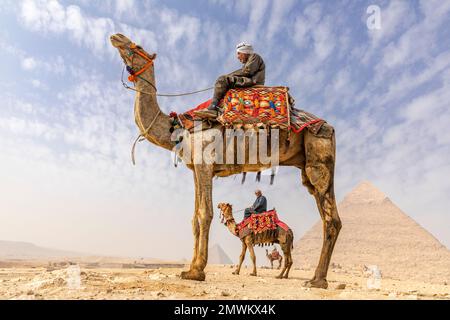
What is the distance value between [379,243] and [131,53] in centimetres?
10002

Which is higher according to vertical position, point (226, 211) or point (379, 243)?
point (379, 243)

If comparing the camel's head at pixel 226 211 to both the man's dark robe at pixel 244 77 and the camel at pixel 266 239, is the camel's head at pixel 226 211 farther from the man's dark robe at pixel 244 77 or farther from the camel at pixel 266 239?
the man's dark robe at pixel 244 77

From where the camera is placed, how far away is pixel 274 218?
12.8m

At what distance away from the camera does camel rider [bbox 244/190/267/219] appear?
1311 centimetres

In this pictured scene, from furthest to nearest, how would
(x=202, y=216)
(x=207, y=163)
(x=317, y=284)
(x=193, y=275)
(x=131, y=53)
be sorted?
(x=131, y=53)
(x=207, y=163)
(x=202, y=216)
(x=193, y=275)
(x=317, y=284)

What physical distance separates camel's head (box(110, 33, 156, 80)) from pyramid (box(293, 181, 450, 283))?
69.3m

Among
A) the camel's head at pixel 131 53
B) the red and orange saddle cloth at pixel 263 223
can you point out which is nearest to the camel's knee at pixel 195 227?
the camel's head at pixel 131 53

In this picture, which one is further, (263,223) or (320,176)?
(263,223)

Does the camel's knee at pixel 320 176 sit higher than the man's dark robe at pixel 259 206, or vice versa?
the man's dark robe at pixel 259 206

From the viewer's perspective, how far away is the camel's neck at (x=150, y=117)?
23.7 feet

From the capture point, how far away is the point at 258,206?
1310 centimetres

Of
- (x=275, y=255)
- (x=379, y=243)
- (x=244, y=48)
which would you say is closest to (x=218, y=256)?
(x=379, y=243)

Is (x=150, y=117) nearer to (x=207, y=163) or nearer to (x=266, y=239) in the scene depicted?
(x=207, y=163)

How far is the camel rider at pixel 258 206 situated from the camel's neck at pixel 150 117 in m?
6.36
